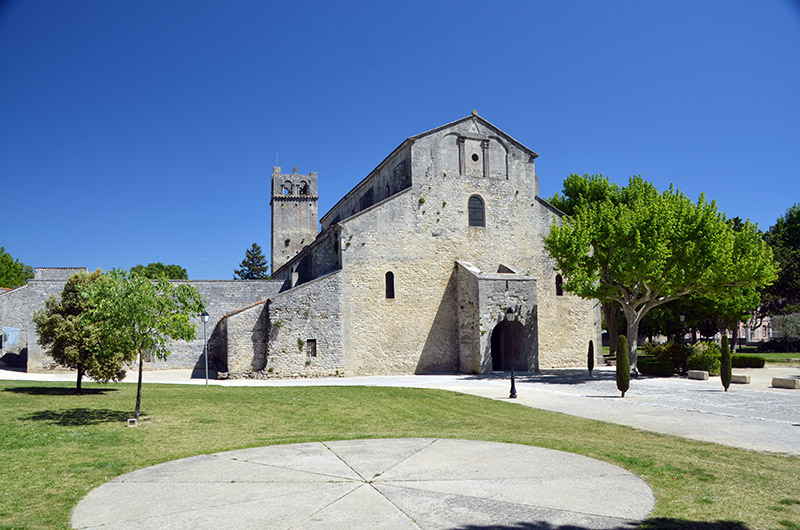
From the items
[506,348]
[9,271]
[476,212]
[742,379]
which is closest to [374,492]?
[742,379]

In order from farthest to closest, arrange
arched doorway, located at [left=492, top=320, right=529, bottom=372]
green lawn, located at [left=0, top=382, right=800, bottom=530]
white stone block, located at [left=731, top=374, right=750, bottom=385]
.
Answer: arched doorway, located at [left=492, top=320, right=529, bottom=372]
white stone block, located at [left=731, top=374, right=750, bottom=385]
green lawn, located at [left=0, top=382, right=800, bottom=530]

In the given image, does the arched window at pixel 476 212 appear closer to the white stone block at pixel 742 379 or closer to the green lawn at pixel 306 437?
the green lawn at pixel 306 437

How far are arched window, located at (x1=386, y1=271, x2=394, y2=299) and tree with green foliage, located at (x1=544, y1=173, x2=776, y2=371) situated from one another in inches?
361

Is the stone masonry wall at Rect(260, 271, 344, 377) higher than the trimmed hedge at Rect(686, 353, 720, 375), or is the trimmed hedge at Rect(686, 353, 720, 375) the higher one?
the stone masonry wall at Rect(260, 271, 344, 377)

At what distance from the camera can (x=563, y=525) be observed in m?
5.92

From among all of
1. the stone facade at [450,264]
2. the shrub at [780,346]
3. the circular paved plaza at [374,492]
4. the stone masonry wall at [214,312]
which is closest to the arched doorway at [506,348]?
the stone facade at [450,264]

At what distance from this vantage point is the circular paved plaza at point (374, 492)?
621 cm

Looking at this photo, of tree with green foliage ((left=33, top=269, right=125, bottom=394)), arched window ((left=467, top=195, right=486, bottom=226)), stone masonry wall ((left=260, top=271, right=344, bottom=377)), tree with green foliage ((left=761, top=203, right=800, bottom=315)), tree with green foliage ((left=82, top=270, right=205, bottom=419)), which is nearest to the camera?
tree with green foliage ((left=82, top=270, right=205, bottom=419))

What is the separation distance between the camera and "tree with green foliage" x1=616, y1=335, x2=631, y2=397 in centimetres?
1941

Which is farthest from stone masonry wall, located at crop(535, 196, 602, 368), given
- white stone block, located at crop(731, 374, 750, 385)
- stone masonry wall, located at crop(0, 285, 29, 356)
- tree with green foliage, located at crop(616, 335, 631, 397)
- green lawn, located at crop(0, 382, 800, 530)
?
stone masonry wall, located at crop(0, 285, 29, 356)

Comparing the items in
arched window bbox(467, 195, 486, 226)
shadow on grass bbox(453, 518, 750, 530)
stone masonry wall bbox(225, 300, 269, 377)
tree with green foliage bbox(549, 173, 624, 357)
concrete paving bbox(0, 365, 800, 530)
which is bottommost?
concrete paving bbox(0, 365, 800, 530)

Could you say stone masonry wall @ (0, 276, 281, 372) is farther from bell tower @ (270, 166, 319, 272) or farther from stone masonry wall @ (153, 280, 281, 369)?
bell tower @ (270, 166, 319, 272)

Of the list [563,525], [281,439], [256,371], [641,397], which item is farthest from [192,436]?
[256,371]

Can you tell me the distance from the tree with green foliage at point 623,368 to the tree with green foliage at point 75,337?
54.7 feet
